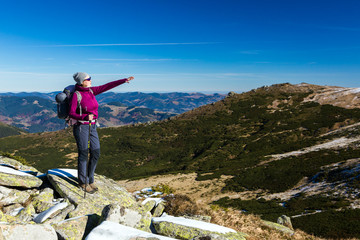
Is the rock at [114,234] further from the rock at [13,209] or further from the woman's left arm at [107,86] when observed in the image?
the woman's left arm at [107,86]

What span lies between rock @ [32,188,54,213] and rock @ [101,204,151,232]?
2.40 m

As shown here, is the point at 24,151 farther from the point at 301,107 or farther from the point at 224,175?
the point at 301,107

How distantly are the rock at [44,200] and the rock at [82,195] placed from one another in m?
0.24

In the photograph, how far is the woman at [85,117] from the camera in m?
6.57

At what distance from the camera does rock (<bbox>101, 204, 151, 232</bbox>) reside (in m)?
5.10

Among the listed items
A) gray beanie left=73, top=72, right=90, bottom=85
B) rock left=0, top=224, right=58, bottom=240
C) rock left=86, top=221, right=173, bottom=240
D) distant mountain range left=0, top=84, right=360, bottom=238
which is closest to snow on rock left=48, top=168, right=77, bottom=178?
gray beanie left=73, top=72, right=90, bottom=85

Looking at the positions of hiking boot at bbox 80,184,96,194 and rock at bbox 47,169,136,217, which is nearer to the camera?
rock at bbox 47,169,136,217

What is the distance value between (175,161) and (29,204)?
83.6 meters

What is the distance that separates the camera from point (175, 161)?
88562 millimetres

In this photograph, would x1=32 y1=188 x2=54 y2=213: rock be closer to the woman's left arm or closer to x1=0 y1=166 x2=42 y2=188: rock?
x1=0 y1=166 x2=42 y2=188: rock

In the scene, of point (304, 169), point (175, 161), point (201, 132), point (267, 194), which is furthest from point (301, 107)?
point (267, 194)

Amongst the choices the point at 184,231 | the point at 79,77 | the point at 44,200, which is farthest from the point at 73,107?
the point at 184,231

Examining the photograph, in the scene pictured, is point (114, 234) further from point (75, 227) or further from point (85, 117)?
point (85, 117)

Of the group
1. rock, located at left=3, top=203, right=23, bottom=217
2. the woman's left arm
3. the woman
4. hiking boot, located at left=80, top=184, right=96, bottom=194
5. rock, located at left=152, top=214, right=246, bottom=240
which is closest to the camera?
rock, located at left=152, top=214, right=246, bottom=240
